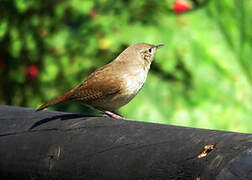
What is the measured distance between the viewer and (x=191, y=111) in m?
6.02

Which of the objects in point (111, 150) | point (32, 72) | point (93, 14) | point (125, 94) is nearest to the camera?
point (111, 150)

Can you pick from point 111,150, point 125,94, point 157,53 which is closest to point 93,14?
point 157,53

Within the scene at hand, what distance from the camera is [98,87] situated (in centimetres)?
380

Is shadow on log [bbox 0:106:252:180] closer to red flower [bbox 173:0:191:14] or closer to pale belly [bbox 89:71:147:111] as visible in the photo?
pale belly [bbox 89:71:147:111]

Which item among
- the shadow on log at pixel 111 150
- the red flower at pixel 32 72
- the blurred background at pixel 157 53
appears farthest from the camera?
the red flower at pixel 32 72

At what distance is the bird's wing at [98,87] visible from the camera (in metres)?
3.68

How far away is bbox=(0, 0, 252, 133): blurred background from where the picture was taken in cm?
567

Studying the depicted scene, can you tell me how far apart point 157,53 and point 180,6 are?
0.57 m

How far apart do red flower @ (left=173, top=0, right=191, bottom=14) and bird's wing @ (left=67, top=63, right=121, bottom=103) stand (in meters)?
2.19

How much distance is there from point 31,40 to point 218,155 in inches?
168

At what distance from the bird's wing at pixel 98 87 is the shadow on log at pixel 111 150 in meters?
1.09

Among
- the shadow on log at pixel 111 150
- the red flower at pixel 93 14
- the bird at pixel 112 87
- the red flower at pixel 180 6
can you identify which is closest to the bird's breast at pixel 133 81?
the bird at pixel 112 87

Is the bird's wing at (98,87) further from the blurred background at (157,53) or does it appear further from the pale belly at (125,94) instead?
the blurred background at (157,53)

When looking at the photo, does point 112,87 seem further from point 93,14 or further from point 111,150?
point 93,14
